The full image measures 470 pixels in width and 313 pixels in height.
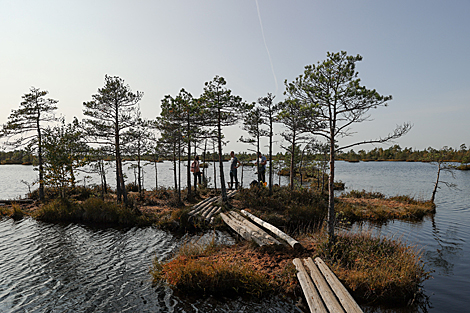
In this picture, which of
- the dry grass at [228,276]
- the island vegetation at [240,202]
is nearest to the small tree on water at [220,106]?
the island vegetation at [240,202]

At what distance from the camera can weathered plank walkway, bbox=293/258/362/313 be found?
504 centimetres

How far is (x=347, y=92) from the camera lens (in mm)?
7742

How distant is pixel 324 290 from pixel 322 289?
2.8 inches

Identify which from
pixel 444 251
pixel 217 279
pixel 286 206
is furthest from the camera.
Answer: pixel 286 206

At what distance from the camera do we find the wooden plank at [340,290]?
4879mm

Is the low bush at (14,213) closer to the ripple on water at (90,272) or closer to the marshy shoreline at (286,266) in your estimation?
the ripple on water at (90,272)

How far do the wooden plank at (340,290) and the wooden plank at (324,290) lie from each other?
0.10m

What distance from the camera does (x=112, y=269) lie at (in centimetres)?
848

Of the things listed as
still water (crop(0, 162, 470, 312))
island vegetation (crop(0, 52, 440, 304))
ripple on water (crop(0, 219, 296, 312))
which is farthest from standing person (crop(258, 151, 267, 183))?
still water (crop(0, 162, 470, 312))

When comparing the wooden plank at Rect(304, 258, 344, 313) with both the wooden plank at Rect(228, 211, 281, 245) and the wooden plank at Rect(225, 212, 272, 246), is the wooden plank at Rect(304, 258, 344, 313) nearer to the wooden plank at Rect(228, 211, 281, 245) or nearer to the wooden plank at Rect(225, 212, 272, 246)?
the wooden plank at Rect(228, 211, 281, 245)

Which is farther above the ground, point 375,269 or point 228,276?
point 375,269

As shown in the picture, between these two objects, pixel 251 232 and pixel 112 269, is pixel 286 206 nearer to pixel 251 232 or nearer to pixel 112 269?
pixel 251 232

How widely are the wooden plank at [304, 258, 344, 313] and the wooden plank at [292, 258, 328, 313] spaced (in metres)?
0.10

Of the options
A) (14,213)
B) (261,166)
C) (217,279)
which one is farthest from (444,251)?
(14,213)
